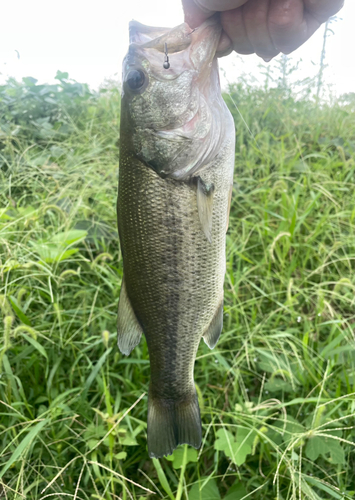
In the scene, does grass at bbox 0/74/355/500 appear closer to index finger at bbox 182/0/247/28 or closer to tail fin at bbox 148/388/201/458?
tail fin at bbox 148/388/201/458

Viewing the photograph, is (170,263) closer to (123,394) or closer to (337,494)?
(123,394)

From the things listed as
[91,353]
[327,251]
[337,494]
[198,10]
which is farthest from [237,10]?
[337,494]

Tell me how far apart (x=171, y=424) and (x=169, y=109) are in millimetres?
1272

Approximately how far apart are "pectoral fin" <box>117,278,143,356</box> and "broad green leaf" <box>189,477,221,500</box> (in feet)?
2.52

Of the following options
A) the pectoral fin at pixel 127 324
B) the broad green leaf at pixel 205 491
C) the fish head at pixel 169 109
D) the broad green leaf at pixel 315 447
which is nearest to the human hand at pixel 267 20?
the fish head at pixel 169 109

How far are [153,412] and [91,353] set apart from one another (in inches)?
30.7

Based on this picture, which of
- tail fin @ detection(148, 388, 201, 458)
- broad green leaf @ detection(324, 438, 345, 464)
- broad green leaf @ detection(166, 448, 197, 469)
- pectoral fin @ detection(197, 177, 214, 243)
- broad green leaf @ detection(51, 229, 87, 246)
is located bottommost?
broad green leaf @ detection(166, 448, 197, 469)

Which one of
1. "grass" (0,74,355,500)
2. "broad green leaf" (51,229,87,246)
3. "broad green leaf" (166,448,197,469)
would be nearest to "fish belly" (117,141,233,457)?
"grass" (0,74,355,500)

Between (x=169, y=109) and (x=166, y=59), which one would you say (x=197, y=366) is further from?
(x=166, y=59)

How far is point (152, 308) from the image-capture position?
4.68 ft

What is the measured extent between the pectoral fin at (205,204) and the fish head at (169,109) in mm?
73

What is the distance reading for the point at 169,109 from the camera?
138 centimetres

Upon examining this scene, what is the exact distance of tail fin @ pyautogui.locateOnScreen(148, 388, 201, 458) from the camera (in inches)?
57.1

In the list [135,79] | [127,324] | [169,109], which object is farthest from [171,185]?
[127,324]
